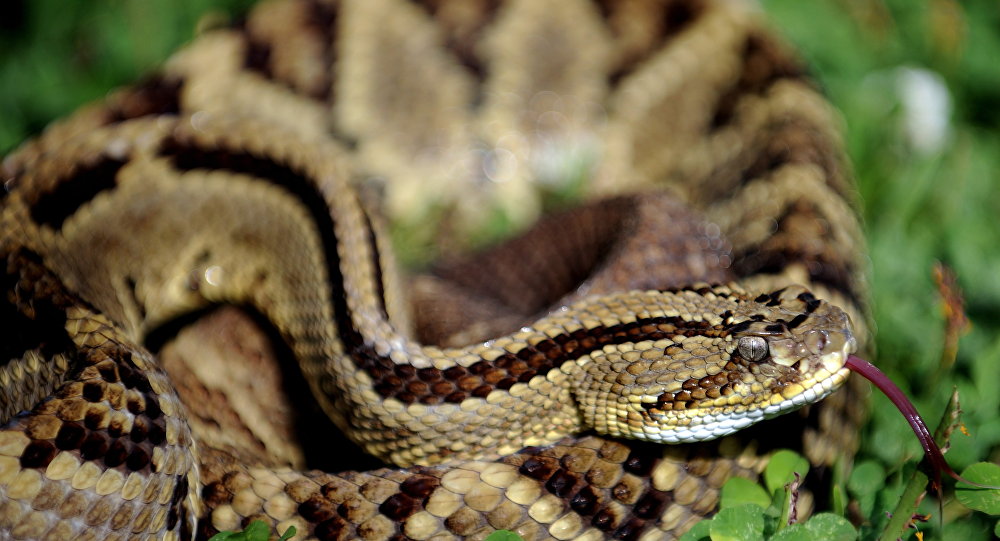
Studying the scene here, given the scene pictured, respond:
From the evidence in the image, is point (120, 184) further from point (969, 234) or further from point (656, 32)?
point (969, 234)

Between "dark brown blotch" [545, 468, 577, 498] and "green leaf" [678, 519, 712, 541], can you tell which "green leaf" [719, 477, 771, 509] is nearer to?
"green leaf" [678, 519, 712, 541]

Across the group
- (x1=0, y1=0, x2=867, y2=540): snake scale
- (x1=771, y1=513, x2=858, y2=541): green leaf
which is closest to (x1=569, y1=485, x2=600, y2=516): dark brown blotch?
(x1=0, y1=0, x2=867, y2=540): snake scale

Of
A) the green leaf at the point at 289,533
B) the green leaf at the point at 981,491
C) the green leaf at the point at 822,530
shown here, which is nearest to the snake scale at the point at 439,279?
the green leaf at the point at 289,533

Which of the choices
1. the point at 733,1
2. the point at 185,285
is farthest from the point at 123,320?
the point at 733,1

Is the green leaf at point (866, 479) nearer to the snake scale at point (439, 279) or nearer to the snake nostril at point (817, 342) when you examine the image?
the snake scale at point (439, 279)

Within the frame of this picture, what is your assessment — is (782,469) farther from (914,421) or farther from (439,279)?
(439,279)

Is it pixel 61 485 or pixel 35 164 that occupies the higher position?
pixel 35 164
